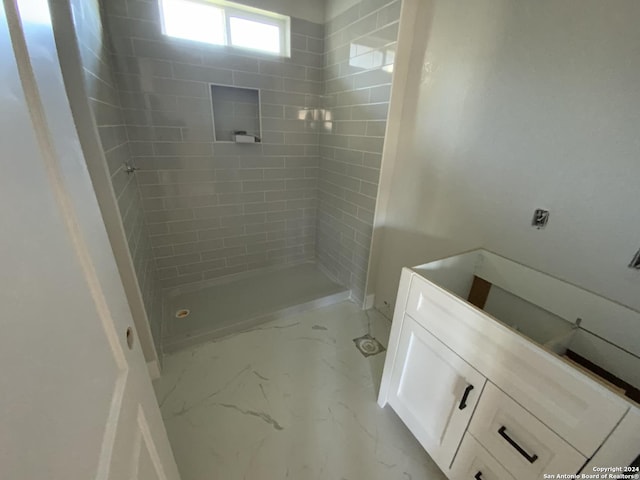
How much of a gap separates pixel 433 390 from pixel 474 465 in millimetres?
263

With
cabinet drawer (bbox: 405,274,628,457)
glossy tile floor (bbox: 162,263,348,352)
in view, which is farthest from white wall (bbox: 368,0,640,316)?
glossy tile floor (bbox: 162,263,348,352)

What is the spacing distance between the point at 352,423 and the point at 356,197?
4.93ft

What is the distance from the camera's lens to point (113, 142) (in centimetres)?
143

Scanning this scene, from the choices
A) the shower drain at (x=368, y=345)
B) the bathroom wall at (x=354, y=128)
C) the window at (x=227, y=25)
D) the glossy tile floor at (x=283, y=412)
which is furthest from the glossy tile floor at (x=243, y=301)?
the window at (x=227, y=25)

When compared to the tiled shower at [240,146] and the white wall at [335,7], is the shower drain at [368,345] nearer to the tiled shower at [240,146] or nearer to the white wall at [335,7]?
the tiled shower at [240,146]

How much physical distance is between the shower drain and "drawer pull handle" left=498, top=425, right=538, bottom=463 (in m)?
0.99

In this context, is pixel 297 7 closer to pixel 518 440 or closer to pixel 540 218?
pixel 540 218

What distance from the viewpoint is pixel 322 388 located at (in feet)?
5.13

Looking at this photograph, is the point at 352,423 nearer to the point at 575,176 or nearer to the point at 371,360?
the point at 371,360

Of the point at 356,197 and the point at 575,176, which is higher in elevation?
the point at 575,176

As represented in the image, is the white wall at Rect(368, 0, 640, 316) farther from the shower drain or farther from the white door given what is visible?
the white door

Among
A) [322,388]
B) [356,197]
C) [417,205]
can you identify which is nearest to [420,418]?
[322,388]

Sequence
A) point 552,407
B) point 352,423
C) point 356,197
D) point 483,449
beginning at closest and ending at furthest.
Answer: point 552,407 < point 483,449 < point 352,423 < point 356,197

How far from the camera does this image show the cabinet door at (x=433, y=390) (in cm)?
98
